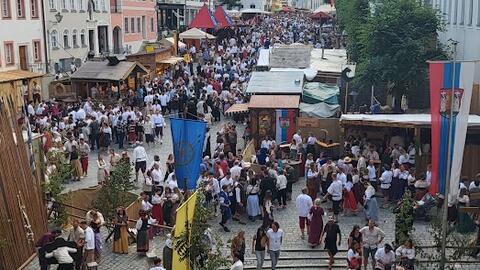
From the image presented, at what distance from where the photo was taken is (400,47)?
2766 centimetres

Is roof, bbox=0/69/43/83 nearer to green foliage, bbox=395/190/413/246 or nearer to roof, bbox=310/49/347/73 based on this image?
roof, bbox=310/49/347/73

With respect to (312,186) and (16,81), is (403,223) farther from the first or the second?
(16,81)

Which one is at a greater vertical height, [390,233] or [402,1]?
[402,1]

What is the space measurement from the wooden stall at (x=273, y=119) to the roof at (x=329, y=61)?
7852 millimetres

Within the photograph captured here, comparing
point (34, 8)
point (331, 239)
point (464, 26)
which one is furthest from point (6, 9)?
point (331, 239)

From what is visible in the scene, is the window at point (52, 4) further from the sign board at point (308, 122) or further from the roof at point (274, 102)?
the sign board at point (308, 122)

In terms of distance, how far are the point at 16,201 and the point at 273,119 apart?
477 inches

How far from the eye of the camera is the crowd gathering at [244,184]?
14.3 metres

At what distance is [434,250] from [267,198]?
403 cm

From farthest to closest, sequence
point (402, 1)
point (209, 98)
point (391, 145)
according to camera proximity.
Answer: point (209, 98) → point (402, 1) → point (391, 145)

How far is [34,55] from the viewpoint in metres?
39.9

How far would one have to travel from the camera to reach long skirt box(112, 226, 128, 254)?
15891mm

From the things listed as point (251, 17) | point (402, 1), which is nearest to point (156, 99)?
point (402, 1)

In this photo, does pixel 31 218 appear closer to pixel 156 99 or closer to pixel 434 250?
pixel 434 250
